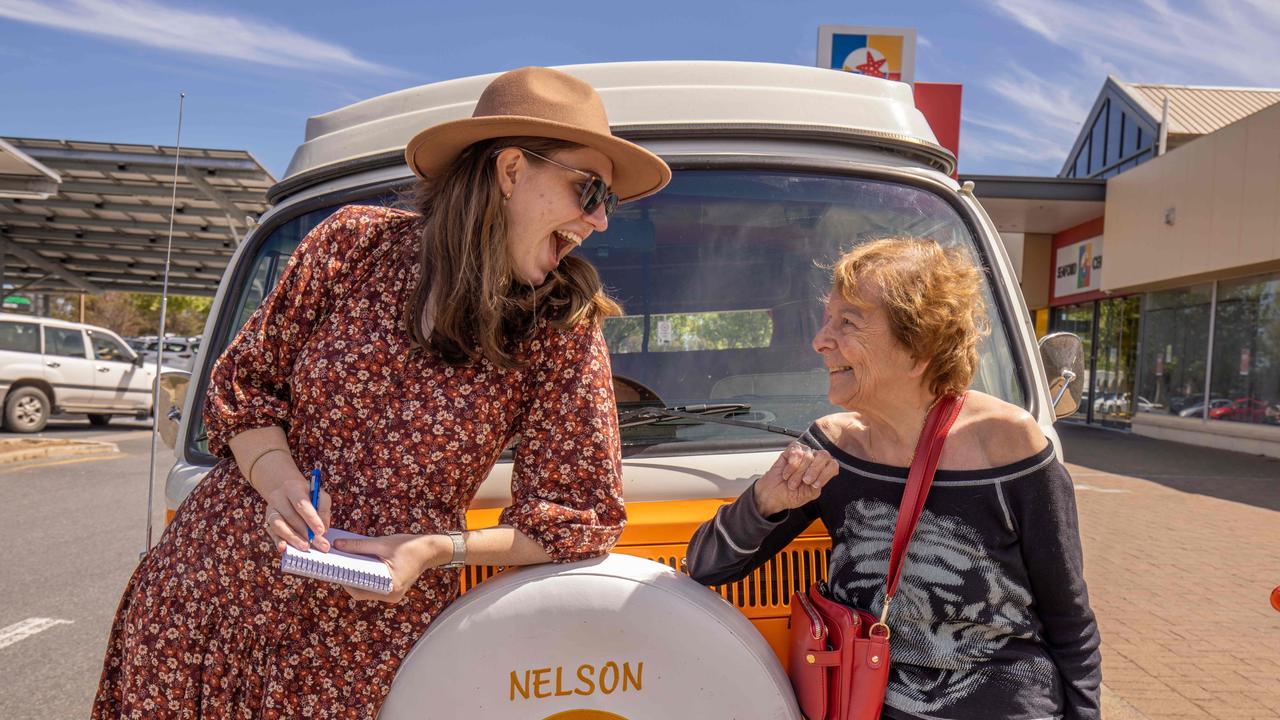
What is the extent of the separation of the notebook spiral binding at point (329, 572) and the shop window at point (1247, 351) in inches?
684

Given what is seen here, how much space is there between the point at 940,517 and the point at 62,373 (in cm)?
1794

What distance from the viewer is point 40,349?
52.5ft

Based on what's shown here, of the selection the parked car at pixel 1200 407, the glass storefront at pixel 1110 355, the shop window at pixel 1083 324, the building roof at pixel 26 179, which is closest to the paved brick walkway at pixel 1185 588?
the parked car at pixel 1200 407

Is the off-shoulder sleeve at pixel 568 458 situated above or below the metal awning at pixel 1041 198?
below

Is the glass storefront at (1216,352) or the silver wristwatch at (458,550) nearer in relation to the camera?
the silver wristwatch at (458,550)

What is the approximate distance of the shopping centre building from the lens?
1564 cm

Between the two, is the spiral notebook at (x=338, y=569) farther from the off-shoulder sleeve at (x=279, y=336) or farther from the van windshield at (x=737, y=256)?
the van windshield at (x=737, y=256)

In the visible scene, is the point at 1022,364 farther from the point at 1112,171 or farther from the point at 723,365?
the point at 1112,171

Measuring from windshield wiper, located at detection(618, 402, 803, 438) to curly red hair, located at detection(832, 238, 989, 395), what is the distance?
2.13 feet

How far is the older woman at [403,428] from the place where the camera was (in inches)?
68.9

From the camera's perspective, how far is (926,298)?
1761 millimetres

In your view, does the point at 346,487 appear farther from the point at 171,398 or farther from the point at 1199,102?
the point at 1199,102

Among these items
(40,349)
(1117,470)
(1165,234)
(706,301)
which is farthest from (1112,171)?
A: (706,301)

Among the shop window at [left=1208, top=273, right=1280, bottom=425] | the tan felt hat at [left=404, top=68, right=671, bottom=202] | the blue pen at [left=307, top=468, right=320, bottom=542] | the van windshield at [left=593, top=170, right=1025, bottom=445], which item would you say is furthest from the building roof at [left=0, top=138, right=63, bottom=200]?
the shop window at [left=1208, top=273, right=1280, bottom=425]
